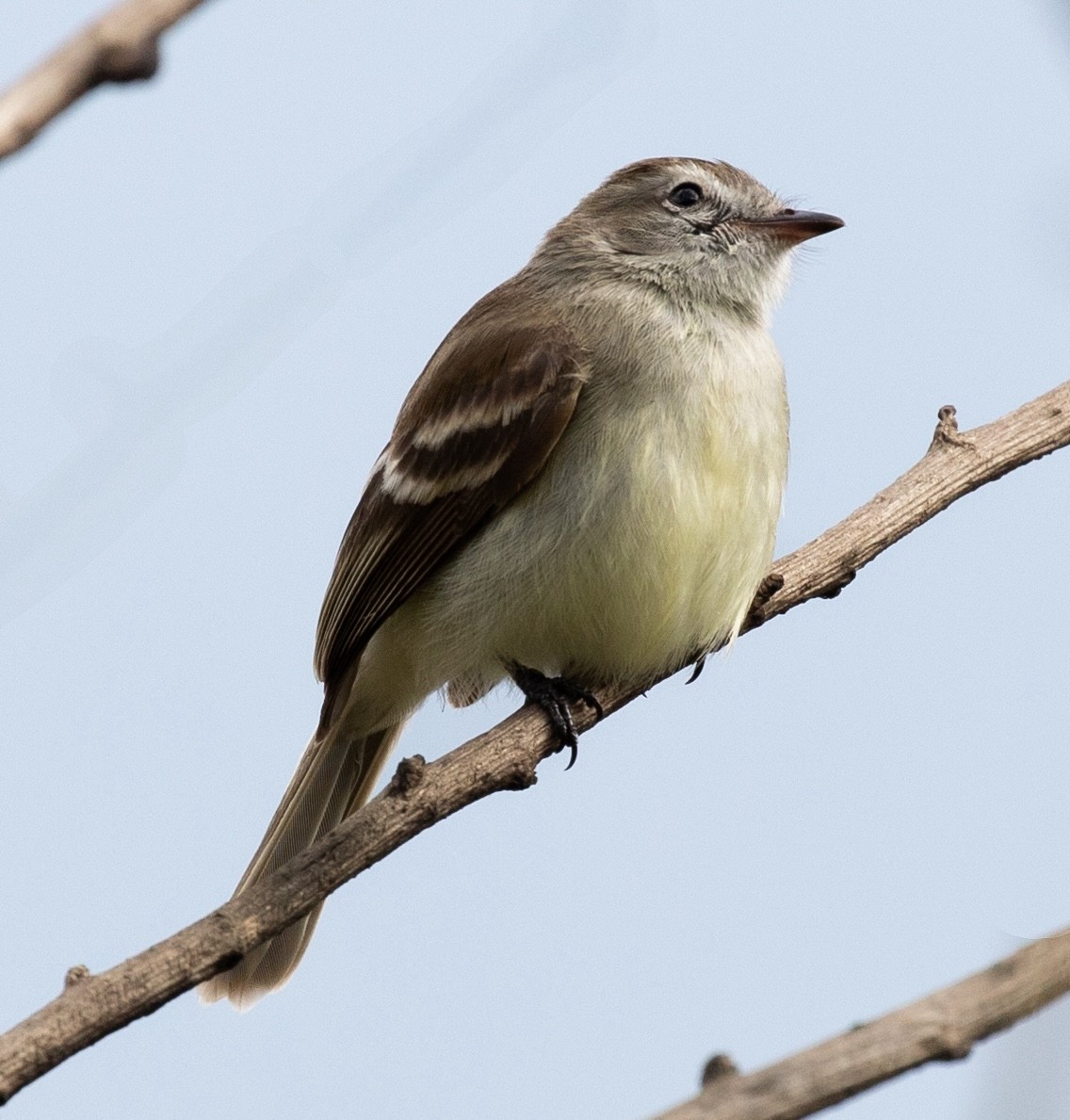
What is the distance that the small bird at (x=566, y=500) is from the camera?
518 centimetres

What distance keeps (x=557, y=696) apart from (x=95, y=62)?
328 cm

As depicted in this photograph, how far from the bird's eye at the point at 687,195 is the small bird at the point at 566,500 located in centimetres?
1

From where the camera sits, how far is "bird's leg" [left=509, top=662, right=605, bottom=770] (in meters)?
5.05

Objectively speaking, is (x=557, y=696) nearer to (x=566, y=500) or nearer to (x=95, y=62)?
(x=566, y=500)

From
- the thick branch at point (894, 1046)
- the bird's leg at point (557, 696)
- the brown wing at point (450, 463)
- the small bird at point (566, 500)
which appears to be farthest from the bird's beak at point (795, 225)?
the thick branch at point (894, 1046)

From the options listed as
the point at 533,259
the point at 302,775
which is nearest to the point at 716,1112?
the point at 302,775

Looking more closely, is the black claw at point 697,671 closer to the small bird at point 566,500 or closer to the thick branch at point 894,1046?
the small bird at point 566,500

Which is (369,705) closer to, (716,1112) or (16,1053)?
(16,1053)

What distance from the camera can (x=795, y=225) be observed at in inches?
241

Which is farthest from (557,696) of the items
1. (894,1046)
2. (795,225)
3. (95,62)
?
(95,62)

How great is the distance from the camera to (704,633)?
5.43 meters

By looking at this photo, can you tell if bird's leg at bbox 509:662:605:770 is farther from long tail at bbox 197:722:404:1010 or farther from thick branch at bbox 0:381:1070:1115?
long tail at bbox 197:722:404:1010

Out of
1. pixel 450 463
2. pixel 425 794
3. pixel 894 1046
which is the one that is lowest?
pixel 894 1046

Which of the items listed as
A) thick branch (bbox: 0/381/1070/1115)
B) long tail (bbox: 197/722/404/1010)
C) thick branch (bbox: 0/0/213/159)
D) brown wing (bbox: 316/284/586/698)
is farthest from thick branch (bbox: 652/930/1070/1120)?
long tail (bbox: 197/722/404/1010)
